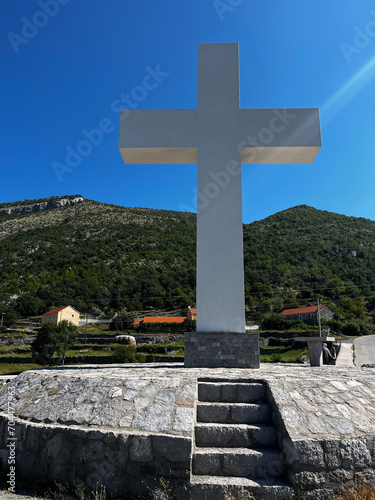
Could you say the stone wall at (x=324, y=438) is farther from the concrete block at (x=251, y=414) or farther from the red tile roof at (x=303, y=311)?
the red tile roof at (x=303, y=311)

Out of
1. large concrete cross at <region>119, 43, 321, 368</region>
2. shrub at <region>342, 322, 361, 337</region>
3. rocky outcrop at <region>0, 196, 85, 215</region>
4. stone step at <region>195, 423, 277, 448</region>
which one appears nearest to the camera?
stone step at <region>195, 423, 277, 448</region>

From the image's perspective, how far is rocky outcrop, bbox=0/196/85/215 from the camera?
89000mm

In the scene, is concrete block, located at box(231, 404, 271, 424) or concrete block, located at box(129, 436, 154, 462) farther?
concrete block, located at box(231, 404, 271, 424)

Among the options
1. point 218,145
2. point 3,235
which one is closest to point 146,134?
point 218,145

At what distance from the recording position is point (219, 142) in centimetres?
643

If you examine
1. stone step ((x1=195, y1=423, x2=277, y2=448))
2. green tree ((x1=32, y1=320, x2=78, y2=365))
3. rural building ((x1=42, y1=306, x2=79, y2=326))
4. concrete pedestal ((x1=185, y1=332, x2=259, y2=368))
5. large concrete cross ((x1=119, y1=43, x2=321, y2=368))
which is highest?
large concrete cross ((x1=119, y1=43, x2=321, y2=368))

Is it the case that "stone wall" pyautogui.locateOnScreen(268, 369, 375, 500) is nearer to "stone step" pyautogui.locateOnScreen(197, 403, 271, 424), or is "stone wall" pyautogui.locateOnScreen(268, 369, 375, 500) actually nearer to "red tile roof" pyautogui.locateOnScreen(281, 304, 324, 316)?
"stone step" pyautogui.locateOnScreen(197, 403, 271, 424)

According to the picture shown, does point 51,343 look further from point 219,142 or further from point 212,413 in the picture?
point 212,413

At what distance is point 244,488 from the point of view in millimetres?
2764

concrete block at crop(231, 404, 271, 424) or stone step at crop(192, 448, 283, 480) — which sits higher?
concrete block at crop(231, 404, 271, 424)

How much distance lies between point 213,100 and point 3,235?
77.8 metres

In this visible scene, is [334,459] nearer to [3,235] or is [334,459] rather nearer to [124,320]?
[124,320]

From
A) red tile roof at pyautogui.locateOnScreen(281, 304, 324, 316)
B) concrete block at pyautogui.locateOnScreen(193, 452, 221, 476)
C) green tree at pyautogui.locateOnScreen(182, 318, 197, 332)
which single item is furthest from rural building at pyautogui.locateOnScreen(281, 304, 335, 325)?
concrete block at pyautogui.locateOnScreen(193, 452, 221, 476)

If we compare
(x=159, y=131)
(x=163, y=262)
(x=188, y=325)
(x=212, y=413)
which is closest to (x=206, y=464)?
(x=212, y=413)
